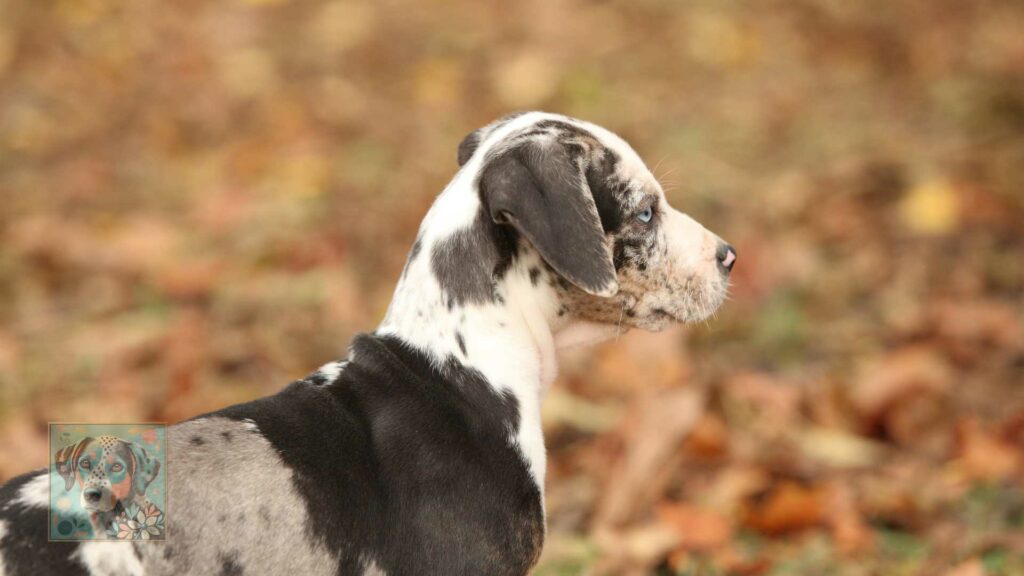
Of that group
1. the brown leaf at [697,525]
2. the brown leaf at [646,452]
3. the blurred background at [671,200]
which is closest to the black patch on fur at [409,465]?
the blurred background at [671,200]

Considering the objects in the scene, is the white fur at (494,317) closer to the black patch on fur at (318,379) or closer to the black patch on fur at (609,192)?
the black patch on fur at (609,192)

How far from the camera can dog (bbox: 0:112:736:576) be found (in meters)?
3.50

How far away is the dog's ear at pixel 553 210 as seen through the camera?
152 inches

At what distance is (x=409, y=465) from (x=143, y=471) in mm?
764

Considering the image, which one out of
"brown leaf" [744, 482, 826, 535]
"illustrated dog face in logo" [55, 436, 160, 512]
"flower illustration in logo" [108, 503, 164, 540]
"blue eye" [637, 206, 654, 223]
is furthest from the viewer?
"brown leaf" [744, 482, 826, 535]

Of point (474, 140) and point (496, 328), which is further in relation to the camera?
point (474, 140)

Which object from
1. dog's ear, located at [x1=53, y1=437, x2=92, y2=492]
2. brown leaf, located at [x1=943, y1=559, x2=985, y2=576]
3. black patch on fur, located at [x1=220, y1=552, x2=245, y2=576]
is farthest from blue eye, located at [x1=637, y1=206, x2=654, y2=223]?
brown leaf, located at [x1=943, y1=559, x2=985, y2=576]

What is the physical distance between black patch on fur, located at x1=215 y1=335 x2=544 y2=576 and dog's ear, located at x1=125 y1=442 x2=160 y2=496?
284 mm

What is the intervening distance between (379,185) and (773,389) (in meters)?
4.01

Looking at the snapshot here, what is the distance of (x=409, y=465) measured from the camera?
149 inches

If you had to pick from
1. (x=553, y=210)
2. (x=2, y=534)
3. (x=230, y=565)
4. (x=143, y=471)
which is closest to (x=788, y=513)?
(x=553, y=210)

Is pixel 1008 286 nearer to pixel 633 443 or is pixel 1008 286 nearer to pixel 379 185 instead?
pixel 633 443

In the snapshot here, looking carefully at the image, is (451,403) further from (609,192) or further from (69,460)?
(69,460)

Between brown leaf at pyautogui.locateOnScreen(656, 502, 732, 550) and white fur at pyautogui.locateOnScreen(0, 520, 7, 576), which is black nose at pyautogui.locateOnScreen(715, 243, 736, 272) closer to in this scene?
brown leaf at pyautogui.locateOnScreen(656, 502, 732, 550)
